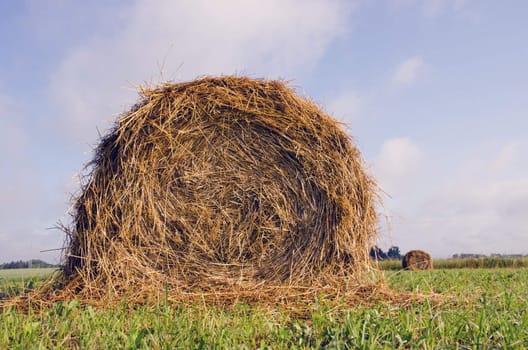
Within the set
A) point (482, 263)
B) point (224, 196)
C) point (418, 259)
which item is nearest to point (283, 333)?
point (224, 196)

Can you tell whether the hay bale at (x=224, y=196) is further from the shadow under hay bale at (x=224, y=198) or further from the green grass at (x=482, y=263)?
the green grass at (x=482, y=263)

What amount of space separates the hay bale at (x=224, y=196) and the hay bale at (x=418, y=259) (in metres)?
10.6

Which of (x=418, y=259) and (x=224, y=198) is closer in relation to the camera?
(x=224, y=198)

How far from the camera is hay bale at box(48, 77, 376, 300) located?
5.31 meters

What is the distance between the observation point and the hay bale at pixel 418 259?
1554 cm

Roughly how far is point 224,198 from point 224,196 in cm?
2

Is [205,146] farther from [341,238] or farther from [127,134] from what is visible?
[341,238]

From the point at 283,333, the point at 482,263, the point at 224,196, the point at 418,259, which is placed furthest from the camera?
the point at 482,263

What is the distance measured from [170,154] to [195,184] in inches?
16.4

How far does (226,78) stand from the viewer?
576 cm

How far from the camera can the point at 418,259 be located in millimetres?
15766

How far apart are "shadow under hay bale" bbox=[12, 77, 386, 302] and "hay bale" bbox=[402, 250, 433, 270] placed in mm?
10600

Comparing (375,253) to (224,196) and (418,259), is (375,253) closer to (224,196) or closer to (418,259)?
(224,196)

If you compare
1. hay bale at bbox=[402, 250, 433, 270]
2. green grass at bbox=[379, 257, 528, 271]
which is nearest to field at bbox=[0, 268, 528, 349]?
hay bale at bbox=[402, 250, 433, 270]
